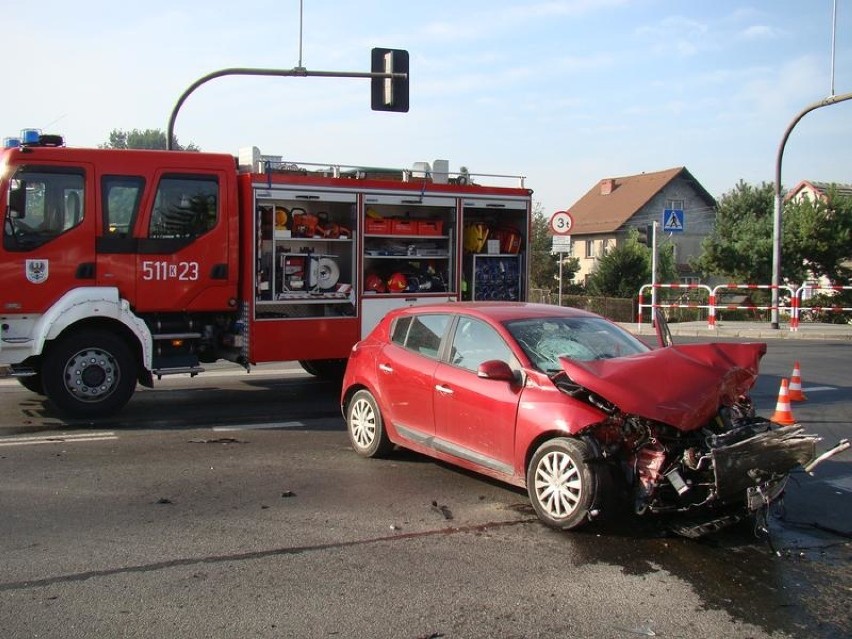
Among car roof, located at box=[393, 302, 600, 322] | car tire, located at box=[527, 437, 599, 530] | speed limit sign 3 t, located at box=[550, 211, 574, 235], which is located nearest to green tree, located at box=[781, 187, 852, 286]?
speed limit sign 3 t, located at box=[550, 211, 574, 235]

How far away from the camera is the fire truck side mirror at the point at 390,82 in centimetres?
1675

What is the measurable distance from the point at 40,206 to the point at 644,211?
163ft

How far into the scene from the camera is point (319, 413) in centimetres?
979

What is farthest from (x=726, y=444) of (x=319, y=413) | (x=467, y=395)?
(x=319, y=413)

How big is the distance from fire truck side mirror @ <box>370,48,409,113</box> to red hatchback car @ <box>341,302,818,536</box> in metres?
10.8

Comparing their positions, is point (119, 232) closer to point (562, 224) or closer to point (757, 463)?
point (757, 463)

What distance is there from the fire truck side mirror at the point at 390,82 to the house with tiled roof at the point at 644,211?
38.2 metres

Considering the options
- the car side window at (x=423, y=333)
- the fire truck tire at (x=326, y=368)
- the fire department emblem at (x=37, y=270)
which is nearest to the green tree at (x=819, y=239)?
the fire truck tire at (x=326, y=368)

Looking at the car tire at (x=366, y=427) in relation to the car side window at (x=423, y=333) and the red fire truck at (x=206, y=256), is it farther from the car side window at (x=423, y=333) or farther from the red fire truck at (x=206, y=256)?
the red fire truck at (x=206, y=256)

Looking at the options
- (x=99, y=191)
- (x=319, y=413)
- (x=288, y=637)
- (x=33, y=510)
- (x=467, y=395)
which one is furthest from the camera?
(x=319, y=413)

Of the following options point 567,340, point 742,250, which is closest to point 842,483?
point 567,340

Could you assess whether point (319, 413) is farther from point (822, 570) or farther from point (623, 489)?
point (822, 570)

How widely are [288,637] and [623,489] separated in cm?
245

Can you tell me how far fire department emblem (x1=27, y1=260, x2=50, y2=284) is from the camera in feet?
29.0
